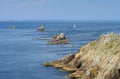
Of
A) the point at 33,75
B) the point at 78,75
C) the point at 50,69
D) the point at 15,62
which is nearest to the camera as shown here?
the point at 78,75

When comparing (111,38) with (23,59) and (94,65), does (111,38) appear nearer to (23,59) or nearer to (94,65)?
(94,65)

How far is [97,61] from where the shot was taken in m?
80.0

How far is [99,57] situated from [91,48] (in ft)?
30.8

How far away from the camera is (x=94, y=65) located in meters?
79.6

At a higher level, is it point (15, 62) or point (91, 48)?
point (91, 48)

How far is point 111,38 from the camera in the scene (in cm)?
8425

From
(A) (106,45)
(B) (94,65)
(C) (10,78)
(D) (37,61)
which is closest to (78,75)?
(B) (94,65)

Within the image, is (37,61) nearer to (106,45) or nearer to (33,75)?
(33,75)

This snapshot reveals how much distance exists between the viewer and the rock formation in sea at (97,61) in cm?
6769

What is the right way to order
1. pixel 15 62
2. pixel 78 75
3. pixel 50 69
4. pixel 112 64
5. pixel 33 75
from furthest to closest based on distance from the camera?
pixel 15 62 < pixel 50 69 < pixel 33 75 < pixel 78 75 < pixel 112 64

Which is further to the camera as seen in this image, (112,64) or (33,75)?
(33,75)

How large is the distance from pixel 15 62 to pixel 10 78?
952 inches

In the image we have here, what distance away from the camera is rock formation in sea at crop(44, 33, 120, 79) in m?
67.7

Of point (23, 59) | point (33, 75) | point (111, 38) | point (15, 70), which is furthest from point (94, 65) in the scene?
point (23, 59)
